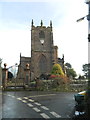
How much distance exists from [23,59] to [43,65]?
27.5 ft

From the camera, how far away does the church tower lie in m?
84.2

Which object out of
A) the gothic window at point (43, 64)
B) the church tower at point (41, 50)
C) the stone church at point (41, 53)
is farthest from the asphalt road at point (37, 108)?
the gothic window at point (43, 64)

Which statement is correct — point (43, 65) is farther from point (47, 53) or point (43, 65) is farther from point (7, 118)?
point (7, 118)

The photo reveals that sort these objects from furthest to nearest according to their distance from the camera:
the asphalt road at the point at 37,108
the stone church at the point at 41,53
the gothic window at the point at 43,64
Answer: the gothic window at the point at 43,64
the stone church at the point at 41,53
the asphalt road at the point at 37,108

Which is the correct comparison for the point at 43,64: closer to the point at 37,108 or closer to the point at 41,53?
the point at 41,53

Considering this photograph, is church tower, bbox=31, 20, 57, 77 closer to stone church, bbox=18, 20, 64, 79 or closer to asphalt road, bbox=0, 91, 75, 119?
stone church, bbox=18, 20, 64, 79

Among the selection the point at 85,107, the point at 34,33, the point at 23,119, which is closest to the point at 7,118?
the point at 23,119

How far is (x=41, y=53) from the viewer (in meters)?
87.1

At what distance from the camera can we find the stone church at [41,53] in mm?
84062

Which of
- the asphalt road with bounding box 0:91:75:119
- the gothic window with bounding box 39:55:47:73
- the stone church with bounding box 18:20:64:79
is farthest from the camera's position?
the gothic window with bounding box 39:55:47:73

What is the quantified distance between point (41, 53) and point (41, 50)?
1.68 m

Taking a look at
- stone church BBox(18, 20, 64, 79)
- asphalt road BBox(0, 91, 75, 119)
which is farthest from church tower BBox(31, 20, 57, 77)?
asphalt road BBox(0, 91, 75, 119)

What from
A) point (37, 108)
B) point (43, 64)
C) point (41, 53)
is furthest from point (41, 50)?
point (37, 108)

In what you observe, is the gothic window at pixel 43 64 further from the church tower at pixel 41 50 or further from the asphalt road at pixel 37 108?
the asphalt road at pixel 37 108
